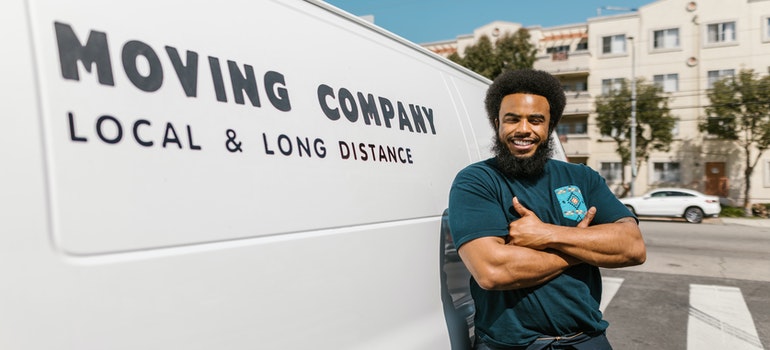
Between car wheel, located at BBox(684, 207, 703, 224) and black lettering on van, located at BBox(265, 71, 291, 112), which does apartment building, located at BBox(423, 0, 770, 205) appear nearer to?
car wheel, located at BBox(684, 207, 703, 224)

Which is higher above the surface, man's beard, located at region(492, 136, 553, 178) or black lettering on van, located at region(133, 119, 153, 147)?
black lettering on van, located at region(133, 119, 153, 147)

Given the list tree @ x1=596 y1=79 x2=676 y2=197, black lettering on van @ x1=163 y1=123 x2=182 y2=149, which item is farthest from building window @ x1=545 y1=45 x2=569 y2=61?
black lettering on van @ x1=163 y1=123 x2=182 y2=149

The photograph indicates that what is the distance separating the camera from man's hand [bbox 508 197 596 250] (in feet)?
5.89

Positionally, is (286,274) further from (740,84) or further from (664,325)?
(740,84)

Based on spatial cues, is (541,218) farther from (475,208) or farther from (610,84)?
(610,84)

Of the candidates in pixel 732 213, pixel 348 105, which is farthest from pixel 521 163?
pixel 732 213

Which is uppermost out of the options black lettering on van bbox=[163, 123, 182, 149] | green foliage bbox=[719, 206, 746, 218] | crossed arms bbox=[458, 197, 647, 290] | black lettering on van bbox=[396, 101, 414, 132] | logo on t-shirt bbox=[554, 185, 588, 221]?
black lettering on van bbox=[396, 101, 414, 132]

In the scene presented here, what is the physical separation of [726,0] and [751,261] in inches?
1045

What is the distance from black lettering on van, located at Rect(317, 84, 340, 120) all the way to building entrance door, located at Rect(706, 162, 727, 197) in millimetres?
33220

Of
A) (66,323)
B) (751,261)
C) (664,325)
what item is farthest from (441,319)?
(751,261)

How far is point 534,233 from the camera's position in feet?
5.91

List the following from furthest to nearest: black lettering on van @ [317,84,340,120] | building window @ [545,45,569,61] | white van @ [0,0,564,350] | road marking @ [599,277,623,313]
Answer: building window @ [545,45,569,61] → road marking @ [599,277,623,313] → black lettering on van @ [317,84,340,120] → white van @ [0,0,564,350]

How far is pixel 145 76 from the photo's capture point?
114cm

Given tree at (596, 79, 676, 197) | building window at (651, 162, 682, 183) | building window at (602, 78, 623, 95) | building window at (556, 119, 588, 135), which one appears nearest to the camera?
tree at (596, 79, 676, 197)
